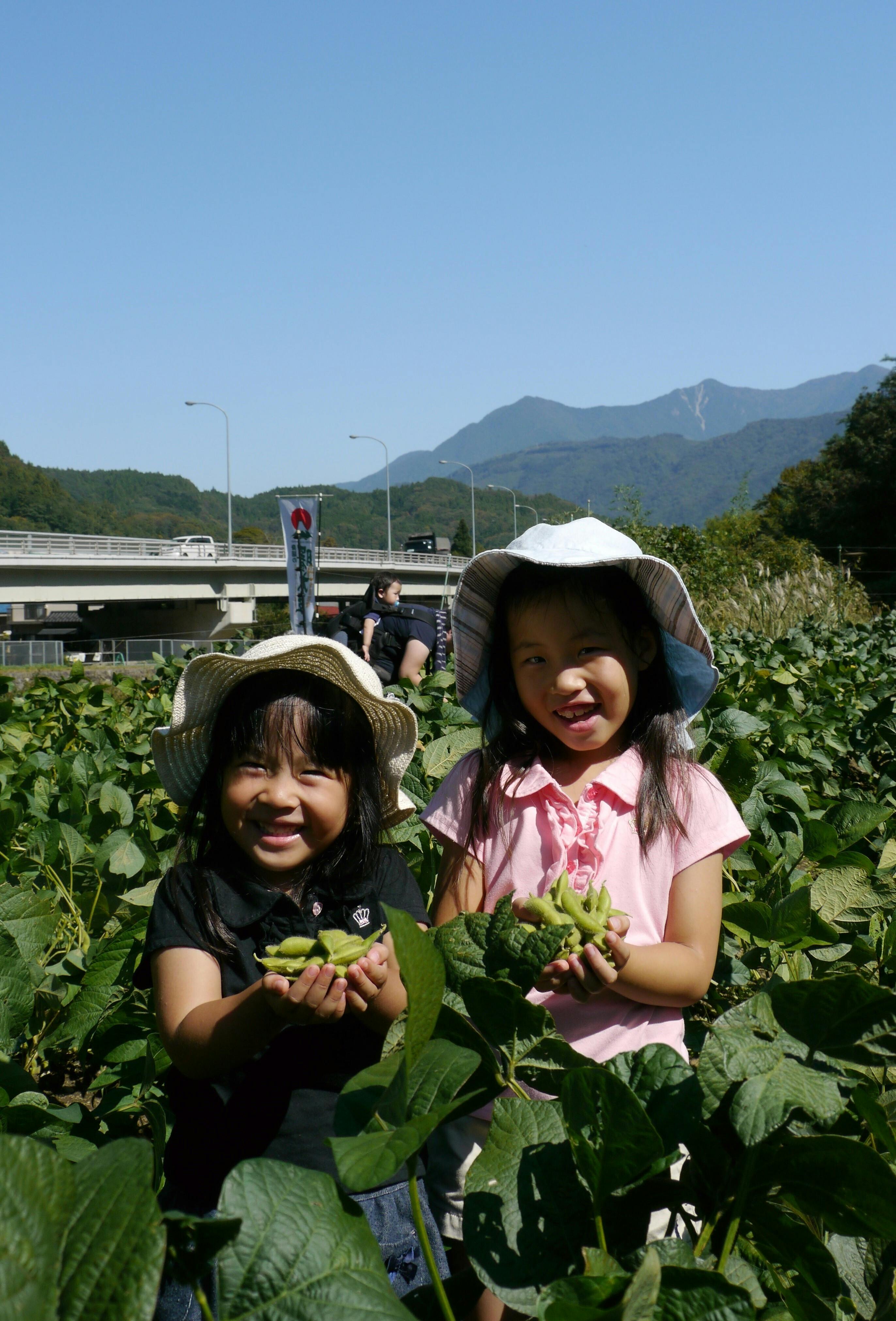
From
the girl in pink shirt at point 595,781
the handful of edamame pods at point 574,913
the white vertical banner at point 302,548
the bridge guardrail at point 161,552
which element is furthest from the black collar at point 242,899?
the bridge guardrail at point 161,552

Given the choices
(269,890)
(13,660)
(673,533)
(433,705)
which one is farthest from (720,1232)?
(13,660)

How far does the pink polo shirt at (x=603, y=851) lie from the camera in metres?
1.62

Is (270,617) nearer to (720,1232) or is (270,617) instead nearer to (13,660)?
(13,660)

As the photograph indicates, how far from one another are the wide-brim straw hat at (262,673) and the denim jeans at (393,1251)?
23.9 inches

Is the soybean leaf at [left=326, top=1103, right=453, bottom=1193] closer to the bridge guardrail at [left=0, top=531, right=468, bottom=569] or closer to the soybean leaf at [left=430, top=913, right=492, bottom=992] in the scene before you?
the soybean leaf at [left=430, top=913, right=492, bottom=992]

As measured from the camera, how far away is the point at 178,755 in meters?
1.86

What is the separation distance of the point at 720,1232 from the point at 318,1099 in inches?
34.6

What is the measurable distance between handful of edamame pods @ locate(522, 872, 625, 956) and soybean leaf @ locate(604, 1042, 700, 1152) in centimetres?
31

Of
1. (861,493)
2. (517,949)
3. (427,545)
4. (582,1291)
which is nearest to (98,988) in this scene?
(517,949)

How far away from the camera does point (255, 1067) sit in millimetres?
1539

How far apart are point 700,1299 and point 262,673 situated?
1.30 m

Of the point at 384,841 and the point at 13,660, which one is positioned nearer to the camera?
the point at 384,841

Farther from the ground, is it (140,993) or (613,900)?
(613,900)

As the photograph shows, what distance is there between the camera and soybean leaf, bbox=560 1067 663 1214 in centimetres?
65
